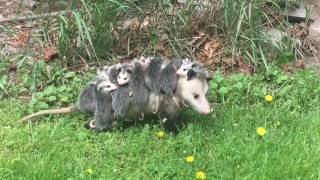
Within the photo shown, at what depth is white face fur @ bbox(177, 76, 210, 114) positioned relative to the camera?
15.9ft

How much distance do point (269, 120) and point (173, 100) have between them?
79cm

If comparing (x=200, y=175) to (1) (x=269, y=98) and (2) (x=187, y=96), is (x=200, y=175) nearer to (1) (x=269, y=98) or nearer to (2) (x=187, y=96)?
(2) (x=187, y=96)

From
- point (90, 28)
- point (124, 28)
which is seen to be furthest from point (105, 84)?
point (124, 28)

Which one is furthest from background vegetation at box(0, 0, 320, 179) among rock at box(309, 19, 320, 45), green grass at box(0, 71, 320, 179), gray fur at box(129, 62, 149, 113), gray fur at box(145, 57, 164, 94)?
gray fur at box(145, 57, 164, 94)

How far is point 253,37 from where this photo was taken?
6066 millimetres

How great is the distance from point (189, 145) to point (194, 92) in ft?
1.22

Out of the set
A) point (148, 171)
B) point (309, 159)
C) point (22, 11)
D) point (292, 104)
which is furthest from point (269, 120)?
point (22, 11)

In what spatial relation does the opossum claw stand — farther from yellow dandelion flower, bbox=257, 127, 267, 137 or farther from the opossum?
yellow dandelion flower, bbox=257, 127, 267, 137

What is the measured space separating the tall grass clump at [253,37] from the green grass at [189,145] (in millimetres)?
572

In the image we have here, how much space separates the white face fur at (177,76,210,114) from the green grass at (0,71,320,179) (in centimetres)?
24

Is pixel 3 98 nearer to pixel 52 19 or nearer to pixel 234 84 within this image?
pixel 52 19

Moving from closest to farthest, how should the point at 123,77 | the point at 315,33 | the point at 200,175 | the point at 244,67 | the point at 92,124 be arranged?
the point at 200,175 < the point at 123,77 < the point at 92,124 < the point at 244,67 < the point at 315,33

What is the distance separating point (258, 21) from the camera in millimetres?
6113

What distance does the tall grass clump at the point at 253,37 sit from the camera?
5980mm
